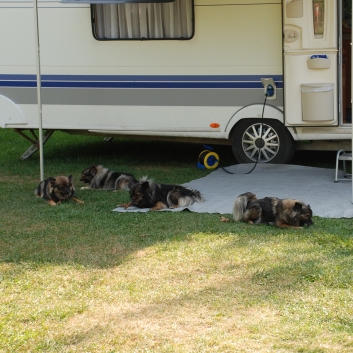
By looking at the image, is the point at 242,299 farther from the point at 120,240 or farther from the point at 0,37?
the point at 0,37

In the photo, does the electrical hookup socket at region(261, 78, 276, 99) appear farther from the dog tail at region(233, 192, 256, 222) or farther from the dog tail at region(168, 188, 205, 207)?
the dog tail at region(233, 192, 256, 222)

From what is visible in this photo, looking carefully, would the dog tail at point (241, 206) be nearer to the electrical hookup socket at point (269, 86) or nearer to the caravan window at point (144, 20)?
the electrical hookup socket at point (269, 86)

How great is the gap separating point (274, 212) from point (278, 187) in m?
1.95

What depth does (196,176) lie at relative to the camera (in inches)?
405

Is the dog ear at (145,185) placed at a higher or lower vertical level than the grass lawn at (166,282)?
higher

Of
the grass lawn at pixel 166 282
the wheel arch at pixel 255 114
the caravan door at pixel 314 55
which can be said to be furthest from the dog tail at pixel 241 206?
the wheel arch at pixel 255 114

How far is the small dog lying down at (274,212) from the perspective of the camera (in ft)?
23.0

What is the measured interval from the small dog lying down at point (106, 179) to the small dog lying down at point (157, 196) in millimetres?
1077

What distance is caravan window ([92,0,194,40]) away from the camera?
10.2 metres

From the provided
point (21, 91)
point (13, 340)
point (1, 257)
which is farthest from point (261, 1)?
point (13, 340)

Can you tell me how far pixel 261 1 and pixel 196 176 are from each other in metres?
2.74

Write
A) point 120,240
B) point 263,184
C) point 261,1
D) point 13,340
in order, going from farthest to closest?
point 261,1 → point 263,184 → point 120,240 → point 13,340

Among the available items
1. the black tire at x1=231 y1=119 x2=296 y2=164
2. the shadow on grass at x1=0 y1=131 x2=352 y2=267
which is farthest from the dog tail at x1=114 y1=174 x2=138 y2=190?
the black tire at x1=231 y1=119 x2=296 y2=164

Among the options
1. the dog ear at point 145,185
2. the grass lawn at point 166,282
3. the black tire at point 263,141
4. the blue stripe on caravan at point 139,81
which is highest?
the blue stripe on caravan at point 139,81
